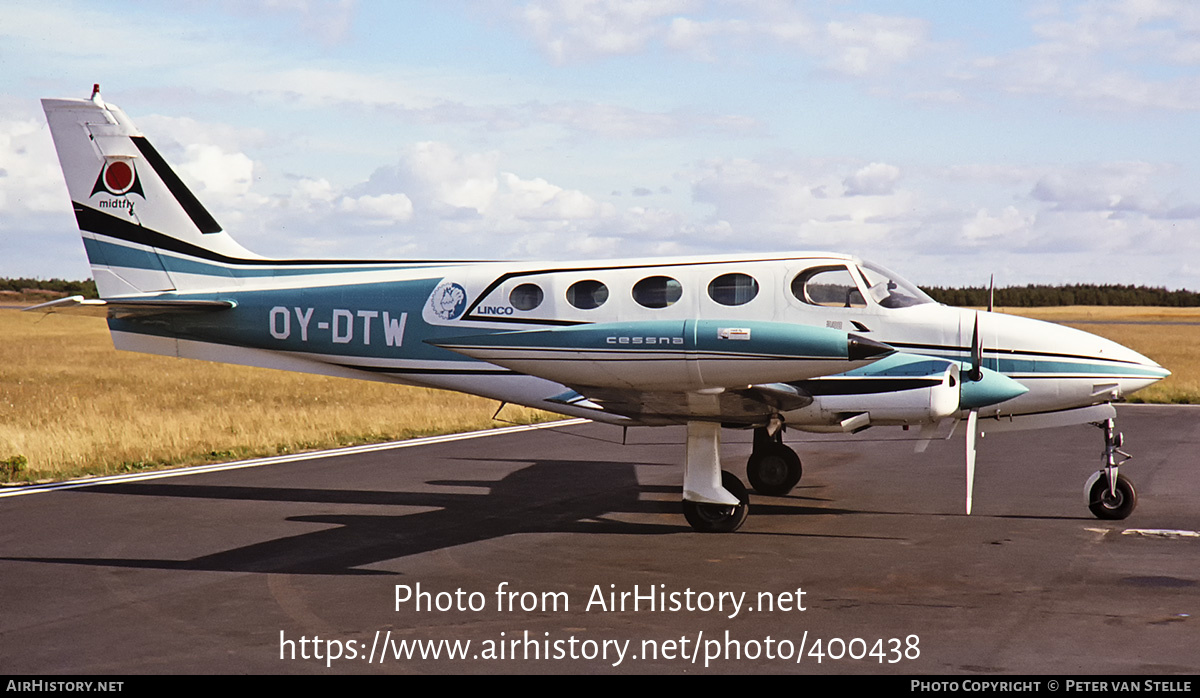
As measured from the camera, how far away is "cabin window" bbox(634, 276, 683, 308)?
1254 cm

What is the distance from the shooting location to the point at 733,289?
40.7 ft

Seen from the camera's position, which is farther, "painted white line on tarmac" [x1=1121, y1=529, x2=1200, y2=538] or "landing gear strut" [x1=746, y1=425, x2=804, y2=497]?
"landing gear strut" [x1=746, y1=425, x2=804, y2=497]

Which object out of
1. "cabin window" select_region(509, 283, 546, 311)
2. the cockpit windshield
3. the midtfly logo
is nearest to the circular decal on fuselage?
"cabin window" select_region(509, 283, 546, 311)

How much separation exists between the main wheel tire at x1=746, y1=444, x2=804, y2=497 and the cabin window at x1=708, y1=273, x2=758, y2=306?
305cm

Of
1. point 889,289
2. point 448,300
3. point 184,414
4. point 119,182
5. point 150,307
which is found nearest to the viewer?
point 889,289

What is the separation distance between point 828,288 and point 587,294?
9.29ft

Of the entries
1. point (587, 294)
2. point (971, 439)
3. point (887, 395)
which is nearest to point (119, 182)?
point (587, 294)

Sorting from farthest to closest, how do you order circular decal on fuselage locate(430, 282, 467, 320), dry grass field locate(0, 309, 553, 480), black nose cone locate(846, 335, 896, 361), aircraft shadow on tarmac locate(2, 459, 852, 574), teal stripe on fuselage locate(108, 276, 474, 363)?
dry grass field locate(0, 309, 553, 480) < teal stripe on fuselage locate(108, 276, 474, 363) < circular decal on fuselage locate(430, 282, 467, 320) < aircraft shadow on tarmac locate(2, 459, 852, 574) < black nose cone locate(846, 335, 896, 361)

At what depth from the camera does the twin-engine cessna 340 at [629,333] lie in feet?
32.3

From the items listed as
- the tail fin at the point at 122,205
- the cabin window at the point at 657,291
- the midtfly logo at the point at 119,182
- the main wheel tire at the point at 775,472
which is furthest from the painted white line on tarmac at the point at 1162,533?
the midtfly logo at the point at 119,182

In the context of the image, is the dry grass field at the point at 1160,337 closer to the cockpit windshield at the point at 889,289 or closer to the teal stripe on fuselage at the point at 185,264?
the cockpit windshield at the point at 889,289

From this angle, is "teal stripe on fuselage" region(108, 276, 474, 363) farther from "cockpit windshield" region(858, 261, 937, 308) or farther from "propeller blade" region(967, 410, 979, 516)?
"propeller blade" region(967, 410, 979, 516)

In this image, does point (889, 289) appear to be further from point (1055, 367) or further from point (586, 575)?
point (586, 575)

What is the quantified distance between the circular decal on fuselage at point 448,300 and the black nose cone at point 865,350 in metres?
5.63
